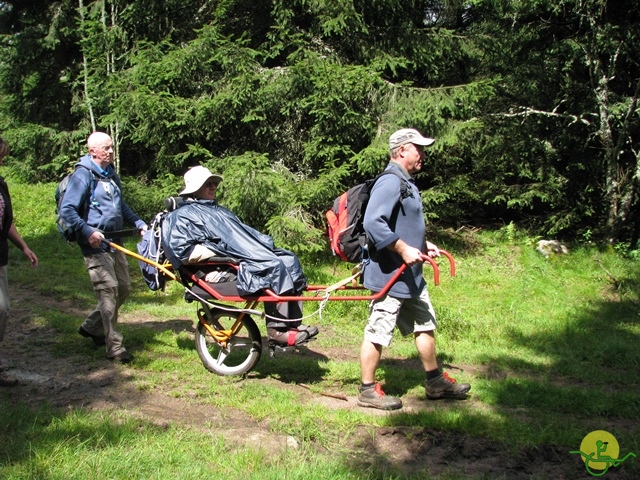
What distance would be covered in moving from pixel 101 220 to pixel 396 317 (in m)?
2.92

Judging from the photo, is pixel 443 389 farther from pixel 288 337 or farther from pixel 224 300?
pixel 224 300

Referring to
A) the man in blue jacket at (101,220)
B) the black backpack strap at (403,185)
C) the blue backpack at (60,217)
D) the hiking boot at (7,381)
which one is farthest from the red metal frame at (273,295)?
the hiking boot at (7,381)

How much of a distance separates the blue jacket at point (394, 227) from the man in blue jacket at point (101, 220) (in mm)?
2437

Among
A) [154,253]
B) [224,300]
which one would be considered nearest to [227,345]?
[224,300]

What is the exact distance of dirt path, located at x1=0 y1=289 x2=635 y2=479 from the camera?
4.01 metres

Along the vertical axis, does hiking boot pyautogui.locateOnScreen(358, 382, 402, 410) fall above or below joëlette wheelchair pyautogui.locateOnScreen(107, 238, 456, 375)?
below

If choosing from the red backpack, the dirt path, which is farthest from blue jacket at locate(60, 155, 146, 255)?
the red backpack

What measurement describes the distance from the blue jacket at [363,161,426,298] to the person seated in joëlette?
73 cm

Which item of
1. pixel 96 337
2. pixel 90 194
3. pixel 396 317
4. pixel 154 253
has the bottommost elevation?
pixel 96 337

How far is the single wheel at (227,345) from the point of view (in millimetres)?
5543

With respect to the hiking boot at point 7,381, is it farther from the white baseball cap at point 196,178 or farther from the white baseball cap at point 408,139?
the white baseball cap at point 408,139

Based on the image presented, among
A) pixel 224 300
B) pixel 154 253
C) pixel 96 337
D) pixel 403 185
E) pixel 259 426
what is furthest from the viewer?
pixel 96 337

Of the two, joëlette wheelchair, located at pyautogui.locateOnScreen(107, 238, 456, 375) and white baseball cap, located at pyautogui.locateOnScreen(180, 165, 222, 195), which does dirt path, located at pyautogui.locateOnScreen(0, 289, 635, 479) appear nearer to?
joëlette wheelchair, located at pyautogui.locateOnScreen(107, 238, 456, 375)

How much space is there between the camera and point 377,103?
35.4 feet
